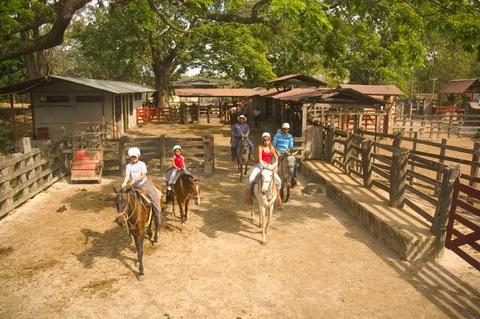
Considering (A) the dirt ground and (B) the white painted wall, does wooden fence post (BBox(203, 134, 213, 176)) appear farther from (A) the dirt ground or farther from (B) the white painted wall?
(B) the white painted wall

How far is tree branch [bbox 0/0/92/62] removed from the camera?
11.5 m

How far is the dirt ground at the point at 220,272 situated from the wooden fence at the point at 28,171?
590mm

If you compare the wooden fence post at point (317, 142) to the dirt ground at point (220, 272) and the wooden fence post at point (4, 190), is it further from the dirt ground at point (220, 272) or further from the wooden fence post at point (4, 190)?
the wooden fence post at point (4, 190)

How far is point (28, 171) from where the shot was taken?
11.2 metres

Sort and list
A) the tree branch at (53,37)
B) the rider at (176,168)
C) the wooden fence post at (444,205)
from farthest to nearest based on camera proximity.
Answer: the tree branch at (53,37) < the rider at (176,168) < the wooden fence post at (444,205)

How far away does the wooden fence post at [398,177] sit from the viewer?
9055 millimetres


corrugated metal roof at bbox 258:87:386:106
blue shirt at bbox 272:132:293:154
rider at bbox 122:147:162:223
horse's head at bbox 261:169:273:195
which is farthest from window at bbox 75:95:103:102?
horse's head at bbox 261:169:273:195

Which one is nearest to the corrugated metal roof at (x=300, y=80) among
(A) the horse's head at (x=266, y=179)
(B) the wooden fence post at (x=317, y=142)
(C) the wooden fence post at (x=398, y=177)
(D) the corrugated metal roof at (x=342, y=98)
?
(D) the corrugated metal roof at (x=342, y=98)

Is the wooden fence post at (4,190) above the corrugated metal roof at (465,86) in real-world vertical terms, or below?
below

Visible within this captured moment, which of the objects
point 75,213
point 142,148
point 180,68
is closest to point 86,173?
point 142,148

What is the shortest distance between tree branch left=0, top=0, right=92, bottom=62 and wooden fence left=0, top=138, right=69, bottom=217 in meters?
3.39

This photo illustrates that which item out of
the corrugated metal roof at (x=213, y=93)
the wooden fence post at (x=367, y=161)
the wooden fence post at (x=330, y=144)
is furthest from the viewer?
the corrugated metal roof at (x=213, y=93)

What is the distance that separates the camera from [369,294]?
6379 mm

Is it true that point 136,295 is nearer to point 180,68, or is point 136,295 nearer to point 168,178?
point 168,178
